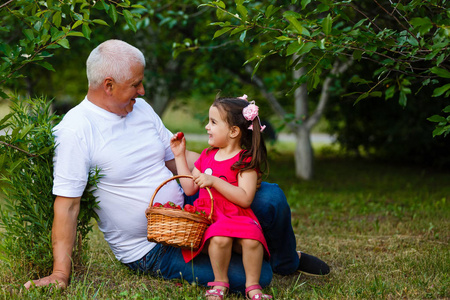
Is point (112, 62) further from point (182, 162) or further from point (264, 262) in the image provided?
point (264, 262)

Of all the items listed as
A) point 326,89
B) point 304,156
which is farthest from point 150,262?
point 304,156

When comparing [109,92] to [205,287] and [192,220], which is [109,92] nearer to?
[192,220]

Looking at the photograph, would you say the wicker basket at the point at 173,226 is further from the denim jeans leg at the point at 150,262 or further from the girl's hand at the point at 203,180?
the denim jeans leg at the point at 150,262

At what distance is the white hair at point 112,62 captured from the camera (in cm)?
301

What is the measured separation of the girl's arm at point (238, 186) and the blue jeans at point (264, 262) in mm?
237

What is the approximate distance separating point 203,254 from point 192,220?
397mm

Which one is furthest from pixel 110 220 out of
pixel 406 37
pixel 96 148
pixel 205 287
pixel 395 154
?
pixel 395 154

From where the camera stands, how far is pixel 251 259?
2.91 m

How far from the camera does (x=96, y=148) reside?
3008 millimetres

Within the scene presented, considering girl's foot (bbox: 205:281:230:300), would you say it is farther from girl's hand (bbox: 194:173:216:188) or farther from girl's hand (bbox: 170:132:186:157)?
girl's hand (bbox: 170:132:186:157)

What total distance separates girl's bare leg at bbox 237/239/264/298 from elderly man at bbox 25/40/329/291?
0.41 feet

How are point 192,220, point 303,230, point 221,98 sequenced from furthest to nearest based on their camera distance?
point 303,230, point 221,98, point 192,220

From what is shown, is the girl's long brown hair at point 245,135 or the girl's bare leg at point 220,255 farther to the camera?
the girl's long brown hair at point 245,135

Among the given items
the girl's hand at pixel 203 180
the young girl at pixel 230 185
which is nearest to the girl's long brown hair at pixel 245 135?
the young girl at pixel 230 185
